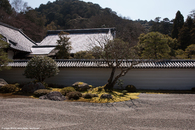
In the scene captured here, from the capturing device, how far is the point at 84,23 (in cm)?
4444

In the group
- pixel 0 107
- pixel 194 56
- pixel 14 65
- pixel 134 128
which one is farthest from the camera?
pixel 194 56

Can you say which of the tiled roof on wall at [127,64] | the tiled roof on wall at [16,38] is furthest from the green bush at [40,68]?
the tiled roof on wall at [16,38]

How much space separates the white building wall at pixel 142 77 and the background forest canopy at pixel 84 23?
4.53 meters

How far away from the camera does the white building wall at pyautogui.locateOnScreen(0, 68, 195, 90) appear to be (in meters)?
12.2

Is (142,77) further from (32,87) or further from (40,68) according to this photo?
(32,87)

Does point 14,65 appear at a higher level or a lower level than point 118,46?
lower

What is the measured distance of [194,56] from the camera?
17.4 metres

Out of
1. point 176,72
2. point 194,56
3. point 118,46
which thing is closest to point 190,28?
point 194,56

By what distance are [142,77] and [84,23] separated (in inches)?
1398

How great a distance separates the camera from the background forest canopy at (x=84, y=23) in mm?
29031

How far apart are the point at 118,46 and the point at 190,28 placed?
1017 inches

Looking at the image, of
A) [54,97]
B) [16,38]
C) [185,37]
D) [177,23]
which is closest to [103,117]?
[54,97]

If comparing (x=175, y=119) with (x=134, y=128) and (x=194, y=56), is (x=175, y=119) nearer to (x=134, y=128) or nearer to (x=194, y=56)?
(x=134, y=128)

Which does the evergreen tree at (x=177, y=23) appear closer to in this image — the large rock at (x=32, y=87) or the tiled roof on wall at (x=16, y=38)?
the tiled roof on wall at (x=16, y=38)
